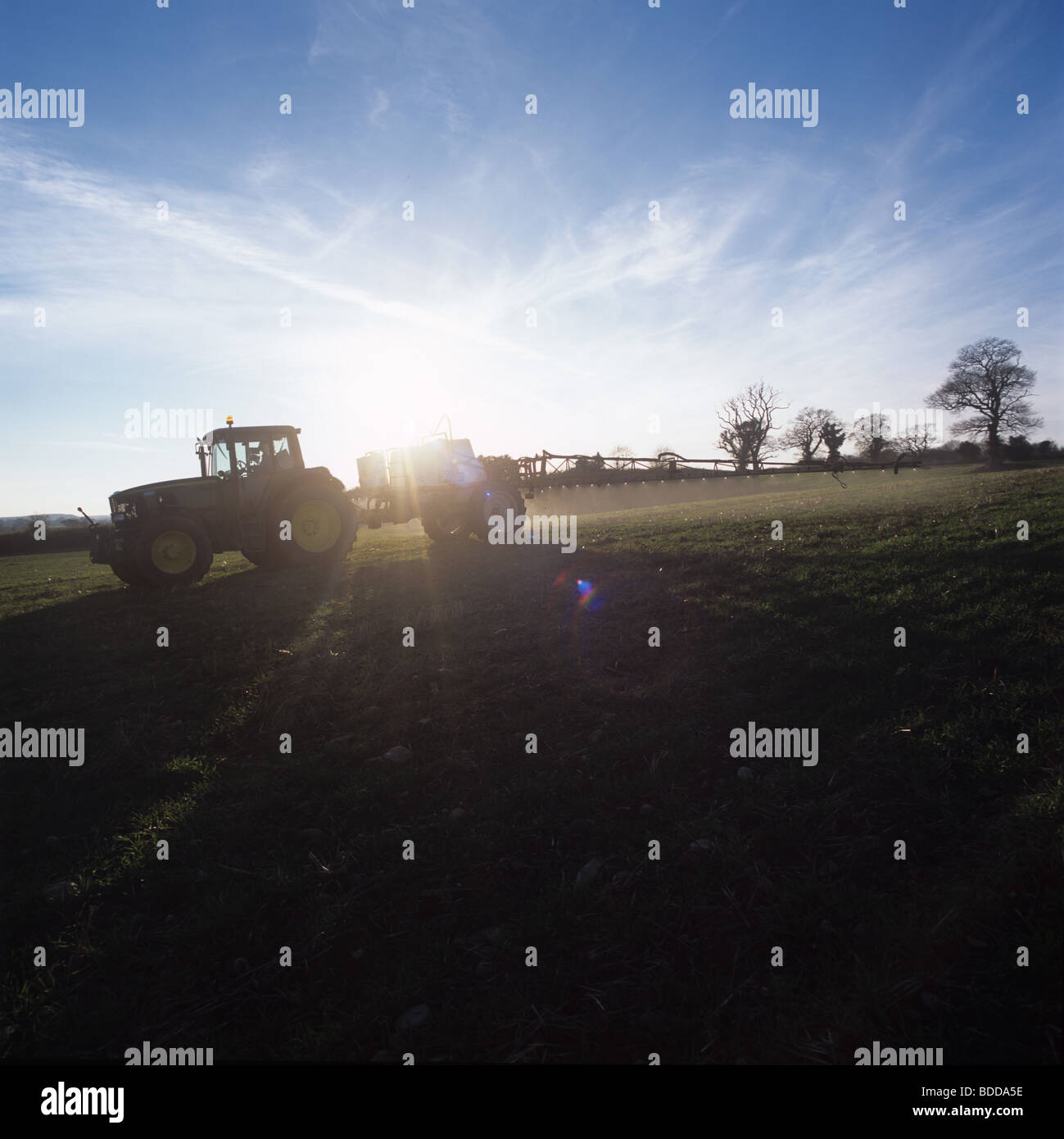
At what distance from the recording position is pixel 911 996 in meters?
2.74

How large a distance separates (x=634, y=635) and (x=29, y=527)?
52079 mm

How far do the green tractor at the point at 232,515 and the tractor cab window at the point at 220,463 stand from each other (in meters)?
0.02

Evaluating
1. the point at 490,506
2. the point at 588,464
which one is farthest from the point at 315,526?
the point at 588,464

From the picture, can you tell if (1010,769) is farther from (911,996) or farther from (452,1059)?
(452,1059)

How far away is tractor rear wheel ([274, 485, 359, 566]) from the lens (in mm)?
14273

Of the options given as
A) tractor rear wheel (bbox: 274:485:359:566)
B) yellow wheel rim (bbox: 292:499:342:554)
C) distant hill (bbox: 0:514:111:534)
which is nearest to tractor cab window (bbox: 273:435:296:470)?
tractor rear wheel (bbox: 274:485:359:566)

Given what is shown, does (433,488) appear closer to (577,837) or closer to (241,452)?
(241,452)

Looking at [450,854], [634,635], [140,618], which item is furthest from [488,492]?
[450,854]

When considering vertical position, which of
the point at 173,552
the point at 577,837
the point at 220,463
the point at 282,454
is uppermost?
the point at 282,454

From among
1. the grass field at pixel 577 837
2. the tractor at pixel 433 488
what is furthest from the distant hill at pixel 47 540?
the grass field at pixel 577 837

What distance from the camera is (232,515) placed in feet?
46.4

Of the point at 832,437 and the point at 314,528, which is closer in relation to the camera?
the point at 314,528

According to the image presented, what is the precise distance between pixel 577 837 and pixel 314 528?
12104 mm

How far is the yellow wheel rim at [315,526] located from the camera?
14.4 metres
